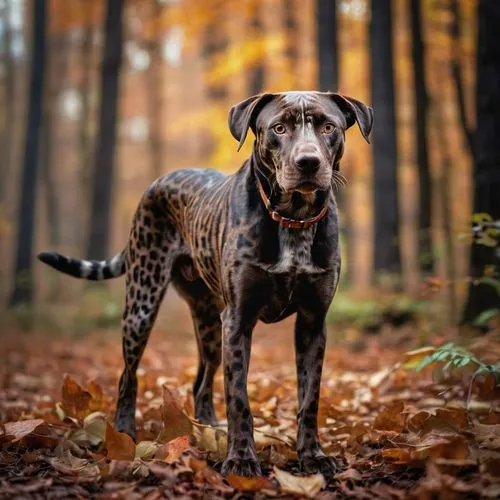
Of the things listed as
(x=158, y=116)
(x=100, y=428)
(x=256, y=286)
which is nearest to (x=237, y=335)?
(x=256, y=286)

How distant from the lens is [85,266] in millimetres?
4895

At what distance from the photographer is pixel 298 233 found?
11.7ft

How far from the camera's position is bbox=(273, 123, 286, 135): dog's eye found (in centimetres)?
347

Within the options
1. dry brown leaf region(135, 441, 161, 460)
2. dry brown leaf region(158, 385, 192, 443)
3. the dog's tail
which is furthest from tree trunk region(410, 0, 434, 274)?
dry brown leaf region(135, 441, 161, 460)

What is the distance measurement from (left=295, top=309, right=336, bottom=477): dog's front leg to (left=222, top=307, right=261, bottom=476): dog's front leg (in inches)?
12.5

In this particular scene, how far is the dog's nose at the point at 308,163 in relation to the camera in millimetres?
3242

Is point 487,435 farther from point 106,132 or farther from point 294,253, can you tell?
point 106,132

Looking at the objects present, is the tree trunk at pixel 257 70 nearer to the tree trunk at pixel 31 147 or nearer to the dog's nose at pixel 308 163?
the tree trunk at pixel 31 147

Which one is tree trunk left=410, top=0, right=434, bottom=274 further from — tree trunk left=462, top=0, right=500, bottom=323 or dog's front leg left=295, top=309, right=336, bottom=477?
dog's front leg left=295, top=309, right=336, bottom=477

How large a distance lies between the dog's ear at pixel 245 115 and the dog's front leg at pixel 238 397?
3.24ft

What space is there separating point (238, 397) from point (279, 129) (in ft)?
4.77

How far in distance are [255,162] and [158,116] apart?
20.4 meters

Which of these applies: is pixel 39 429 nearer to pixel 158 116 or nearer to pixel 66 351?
pixel 66 351

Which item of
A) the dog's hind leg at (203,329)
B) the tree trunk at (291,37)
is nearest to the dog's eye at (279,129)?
the dog's hind leg at (203,329)
